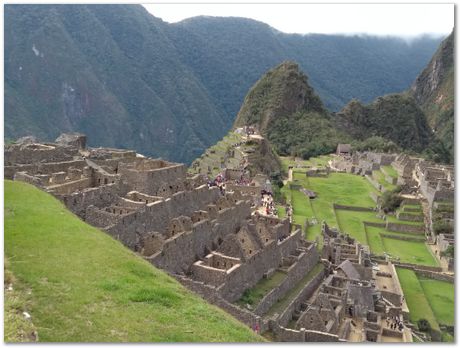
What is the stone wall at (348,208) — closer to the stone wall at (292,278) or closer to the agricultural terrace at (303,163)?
the agricultural terrace at (303,163)

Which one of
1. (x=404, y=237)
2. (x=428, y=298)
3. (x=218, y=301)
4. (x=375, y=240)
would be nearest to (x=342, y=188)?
(x=404, y=237)

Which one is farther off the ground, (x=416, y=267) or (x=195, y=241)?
(x=195, y=241)

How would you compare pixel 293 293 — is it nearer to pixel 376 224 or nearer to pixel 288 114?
pixel 376 224

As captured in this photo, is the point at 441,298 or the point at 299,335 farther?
the point at 441,298

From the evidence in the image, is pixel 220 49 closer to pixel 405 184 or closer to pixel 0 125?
pixel 405 184

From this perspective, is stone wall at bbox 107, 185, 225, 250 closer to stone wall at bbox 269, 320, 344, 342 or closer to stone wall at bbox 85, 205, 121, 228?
stone wall at bbox 85, 205, 121, 228

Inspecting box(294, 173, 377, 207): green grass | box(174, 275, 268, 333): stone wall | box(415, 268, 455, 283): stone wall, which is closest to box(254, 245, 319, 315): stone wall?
box(174, 275, 268, 333): stone wall
